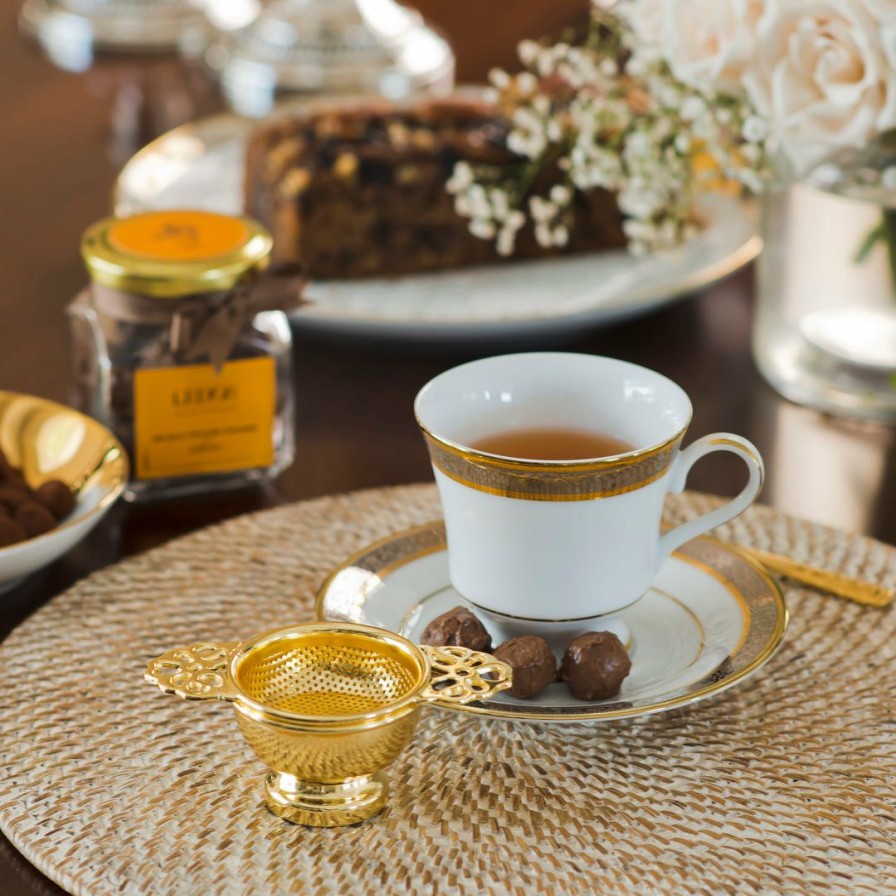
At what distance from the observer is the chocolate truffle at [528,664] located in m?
0.72

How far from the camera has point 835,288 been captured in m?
1.16

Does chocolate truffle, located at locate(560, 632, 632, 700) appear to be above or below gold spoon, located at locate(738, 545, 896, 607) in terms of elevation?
above

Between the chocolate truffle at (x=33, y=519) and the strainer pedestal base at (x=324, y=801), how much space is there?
0.31 meters

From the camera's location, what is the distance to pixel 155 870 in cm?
63

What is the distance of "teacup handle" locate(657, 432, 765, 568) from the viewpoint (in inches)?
31.4

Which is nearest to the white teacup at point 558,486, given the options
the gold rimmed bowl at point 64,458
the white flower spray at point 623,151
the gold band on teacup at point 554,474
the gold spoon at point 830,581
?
the gold band on teacup at point 554,474

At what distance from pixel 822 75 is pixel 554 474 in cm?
45

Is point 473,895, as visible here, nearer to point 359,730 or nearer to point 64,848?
point 359,730

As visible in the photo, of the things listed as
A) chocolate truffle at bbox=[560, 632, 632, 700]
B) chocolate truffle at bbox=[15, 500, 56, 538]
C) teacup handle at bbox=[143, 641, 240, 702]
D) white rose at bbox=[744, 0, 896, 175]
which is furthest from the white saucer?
white rose at bbox=[744, 0, 896, 175]

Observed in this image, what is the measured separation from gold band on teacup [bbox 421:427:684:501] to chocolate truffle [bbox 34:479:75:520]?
300 millimetres

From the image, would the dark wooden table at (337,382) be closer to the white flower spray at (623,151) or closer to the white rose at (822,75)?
the white flower spray at (623,151)

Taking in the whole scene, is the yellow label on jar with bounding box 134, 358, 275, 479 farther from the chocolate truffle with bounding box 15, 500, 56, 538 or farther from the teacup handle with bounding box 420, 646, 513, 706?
the teacup handle with bounding box 420, 646, 513, 706

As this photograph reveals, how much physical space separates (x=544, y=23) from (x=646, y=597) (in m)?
1.57

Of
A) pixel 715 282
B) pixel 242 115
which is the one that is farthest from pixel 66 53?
pixel 715 282
